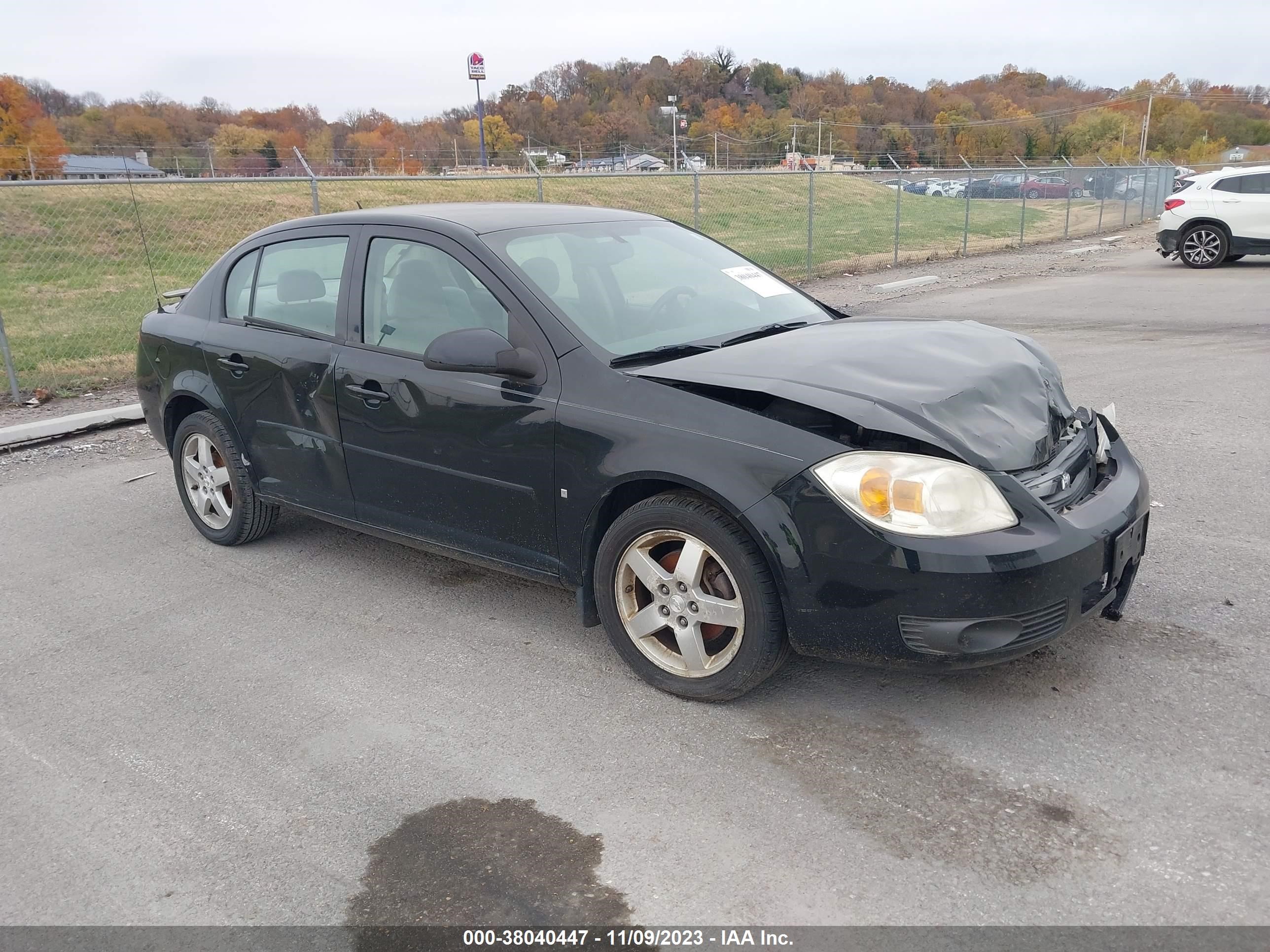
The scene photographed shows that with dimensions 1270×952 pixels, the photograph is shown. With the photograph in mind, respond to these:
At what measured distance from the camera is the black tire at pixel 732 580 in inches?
127

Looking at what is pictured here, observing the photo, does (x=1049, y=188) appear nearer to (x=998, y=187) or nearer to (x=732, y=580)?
(x=998, y=187)

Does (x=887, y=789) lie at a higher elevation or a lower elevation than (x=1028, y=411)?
lower

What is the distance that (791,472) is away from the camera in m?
3.11

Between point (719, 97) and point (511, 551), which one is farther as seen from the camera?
point (719, 97)

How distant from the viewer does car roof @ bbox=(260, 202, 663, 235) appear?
165 inches

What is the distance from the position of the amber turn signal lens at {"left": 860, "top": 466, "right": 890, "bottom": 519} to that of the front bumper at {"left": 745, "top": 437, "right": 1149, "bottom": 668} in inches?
2.4

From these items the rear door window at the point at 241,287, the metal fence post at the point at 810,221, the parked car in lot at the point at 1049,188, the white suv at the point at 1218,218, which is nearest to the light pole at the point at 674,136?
the parked car in lot at the point at 1049,188

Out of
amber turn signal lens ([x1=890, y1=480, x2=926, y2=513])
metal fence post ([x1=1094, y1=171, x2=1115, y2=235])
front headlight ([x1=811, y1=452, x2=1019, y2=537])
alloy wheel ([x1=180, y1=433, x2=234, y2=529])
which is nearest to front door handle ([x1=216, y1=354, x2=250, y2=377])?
alloy wheel ([x1=180, y1=433, x2=234, y2=529])

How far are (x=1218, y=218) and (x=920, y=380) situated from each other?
1625cm

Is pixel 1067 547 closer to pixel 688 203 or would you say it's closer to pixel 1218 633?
pixel 1218 633

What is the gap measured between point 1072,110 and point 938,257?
268 feet

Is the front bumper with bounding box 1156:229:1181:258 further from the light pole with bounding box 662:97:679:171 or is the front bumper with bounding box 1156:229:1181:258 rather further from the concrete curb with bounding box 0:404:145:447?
the light pole with bounding box 662:97:679:171

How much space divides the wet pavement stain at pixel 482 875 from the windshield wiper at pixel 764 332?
1.92 meters

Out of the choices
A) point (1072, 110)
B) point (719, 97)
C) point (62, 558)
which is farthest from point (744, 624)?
point (719, 97)
